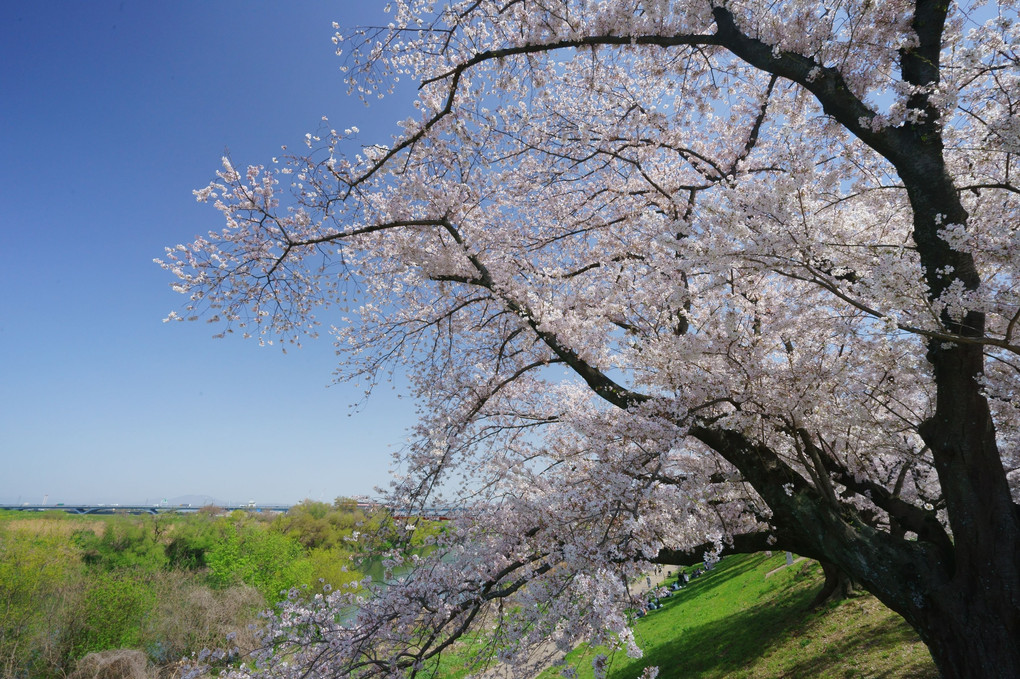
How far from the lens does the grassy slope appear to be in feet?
25.1

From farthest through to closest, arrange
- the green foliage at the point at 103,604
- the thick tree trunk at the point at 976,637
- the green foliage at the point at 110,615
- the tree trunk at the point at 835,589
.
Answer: the green foliage at the point at 110,615
the green foliage at the point at 103,604
the tree trunk at the point at 835,589
the thick tree trunk at the point at 976,637

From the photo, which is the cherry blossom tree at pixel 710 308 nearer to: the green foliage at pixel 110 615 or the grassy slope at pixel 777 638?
the grassy slope at pixel 777 638

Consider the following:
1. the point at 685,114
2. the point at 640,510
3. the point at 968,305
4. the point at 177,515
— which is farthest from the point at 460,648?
the point at 177,515

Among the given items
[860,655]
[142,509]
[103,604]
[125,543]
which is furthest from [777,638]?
[142,509]

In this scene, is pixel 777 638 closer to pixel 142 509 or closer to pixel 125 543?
pixel 125 543


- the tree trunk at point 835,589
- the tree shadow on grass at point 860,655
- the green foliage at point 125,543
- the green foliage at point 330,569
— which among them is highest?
the tree trunk at point 835,589

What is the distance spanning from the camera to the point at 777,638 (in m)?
10.6

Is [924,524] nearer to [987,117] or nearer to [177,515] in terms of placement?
[987,117]

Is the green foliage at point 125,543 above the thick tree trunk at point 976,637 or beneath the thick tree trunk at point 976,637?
beneath

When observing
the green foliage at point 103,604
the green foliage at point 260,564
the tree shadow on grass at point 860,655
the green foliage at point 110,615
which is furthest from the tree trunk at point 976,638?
the green foliage at point 260,564

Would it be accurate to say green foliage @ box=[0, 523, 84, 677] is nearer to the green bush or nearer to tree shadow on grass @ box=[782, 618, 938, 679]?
the green bush

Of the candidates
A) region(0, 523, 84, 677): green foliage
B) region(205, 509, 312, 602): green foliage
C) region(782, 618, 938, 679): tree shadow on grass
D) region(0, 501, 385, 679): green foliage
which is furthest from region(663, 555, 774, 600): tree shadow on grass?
region(0, 523, 84, 677): green foliage

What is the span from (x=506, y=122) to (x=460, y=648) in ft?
22.0

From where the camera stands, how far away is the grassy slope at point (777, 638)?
Answer: 302 inches
